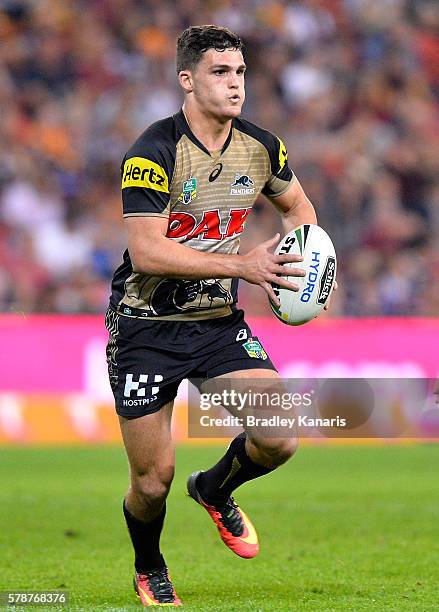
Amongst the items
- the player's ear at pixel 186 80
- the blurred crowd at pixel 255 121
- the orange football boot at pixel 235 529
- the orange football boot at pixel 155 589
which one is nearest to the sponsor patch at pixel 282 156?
the player's ear at pixel 186 80

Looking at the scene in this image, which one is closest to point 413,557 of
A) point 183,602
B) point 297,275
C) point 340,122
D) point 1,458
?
point 183,602

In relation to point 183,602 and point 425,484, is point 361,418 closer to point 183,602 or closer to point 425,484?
point 425,484

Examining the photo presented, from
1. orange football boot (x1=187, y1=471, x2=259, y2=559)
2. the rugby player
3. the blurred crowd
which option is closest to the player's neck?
the rugby player

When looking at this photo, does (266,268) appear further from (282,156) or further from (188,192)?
(282,156)

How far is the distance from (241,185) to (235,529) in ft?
5.76

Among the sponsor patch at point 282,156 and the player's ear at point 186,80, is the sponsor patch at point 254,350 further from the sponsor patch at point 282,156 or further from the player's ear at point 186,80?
the player's ear at point 186,80

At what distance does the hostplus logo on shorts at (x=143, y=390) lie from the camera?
18.5 feet

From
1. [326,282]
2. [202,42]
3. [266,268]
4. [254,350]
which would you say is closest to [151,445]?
[254,350]

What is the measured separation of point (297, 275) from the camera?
5.30m

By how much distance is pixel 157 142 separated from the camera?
5.54 metres

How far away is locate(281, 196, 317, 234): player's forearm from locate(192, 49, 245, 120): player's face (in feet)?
2.35

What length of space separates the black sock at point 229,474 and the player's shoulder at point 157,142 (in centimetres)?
150

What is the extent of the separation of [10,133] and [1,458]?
497 centimetres

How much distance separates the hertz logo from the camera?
17.8ft
